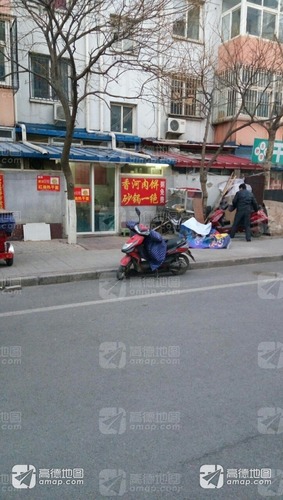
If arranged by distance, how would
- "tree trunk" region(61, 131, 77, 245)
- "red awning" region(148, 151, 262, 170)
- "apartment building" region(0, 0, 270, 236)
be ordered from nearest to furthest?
1. "tree trunk" region(61, 131, 77, 245)
2. "apartment building" region(0, 0, 270, 236)
3. "red awning" region(148, 151, 262, 170)

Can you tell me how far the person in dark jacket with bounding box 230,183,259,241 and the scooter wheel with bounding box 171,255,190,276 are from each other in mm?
4184

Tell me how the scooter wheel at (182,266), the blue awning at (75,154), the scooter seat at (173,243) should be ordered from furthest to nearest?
1. the blue awning at (75,154)
2. the scooter wheel at (182,266)
3. the scooter seat at (173,243)

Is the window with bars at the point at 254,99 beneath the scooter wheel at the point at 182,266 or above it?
above

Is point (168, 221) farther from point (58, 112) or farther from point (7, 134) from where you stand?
point (7, 134)

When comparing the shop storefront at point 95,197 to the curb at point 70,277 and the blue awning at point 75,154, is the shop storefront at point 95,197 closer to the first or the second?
the blue awning at point 75,154

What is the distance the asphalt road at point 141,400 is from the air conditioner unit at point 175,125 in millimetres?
10278

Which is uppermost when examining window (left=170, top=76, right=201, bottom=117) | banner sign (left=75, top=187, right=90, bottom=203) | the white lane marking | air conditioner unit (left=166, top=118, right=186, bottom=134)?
window (left=170, top=76, right=201, bottom=117)

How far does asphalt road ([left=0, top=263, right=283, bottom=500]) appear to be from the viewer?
7.59 ft

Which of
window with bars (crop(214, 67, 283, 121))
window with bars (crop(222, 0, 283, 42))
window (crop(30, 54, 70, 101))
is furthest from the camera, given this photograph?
window with bars (crop(214, 67, 283, 121))

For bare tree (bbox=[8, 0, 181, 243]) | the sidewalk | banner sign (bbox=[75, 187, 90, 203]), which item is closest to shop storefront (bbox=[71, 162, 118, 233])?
banner sign (bbox=[75, 187, 90, 203])

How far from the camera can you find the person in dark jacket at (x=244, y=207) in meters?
11.1

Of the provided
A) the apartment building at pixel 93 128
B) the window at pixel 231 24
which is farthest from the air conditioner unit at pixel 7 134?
the window at pixel 231 24

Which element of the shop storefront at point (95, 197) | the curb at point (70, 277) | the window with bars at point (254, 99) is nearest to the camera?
the curb at point (70, 277)

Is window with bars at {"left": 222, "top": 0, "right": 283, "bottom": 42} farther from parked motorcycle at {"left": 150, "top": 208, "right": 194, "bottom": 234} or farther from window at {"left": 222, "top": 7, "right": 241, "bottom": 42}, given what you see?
parked motorcycle at {"left": 150, "top": 208, "right": 194, "bottom": 234}
